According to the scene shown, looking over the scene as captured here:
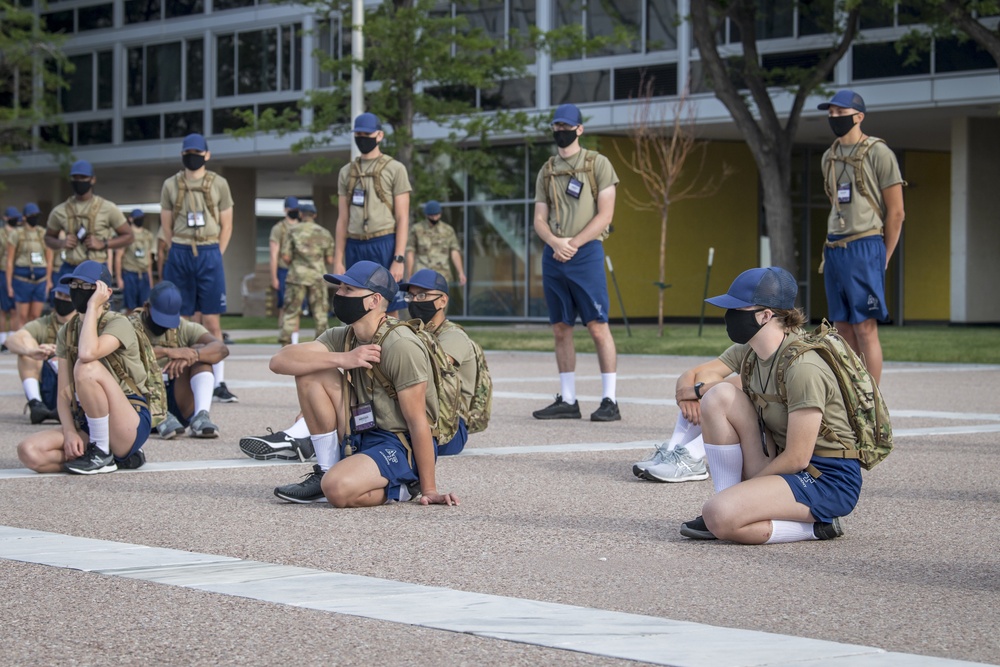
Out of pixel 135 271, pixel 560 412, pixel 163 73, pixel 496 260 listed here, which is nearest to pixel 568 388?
pixel 560 412

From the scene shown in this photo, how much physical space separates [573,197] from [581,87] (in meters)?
22.4

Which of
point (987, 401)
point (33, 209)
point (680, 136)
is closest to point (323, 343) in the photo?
point (987, 401)

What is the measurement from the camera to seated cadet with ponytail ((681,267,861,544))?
6.18 meters

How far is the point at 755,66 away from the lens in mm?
27750

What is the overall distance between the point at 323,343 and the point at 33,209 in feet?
60.6

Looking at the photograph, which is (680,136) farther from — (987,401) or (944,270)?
(987,401)

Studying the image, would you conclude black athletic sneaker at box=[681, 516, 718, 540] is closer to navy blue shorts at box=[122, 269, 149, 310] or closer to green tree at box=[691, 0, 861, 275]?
navy blue shorts at box=[122, 269, 149, 310]

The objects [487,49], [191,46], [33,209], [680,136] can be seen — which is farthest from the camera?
[191,46]

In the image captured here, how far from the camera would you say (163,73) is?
1666 inches

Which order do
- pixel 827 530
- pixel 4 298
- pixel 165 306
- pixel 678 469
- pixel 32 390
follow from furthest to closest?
pixel 4 298
pixel 32 390
pixel 165 306
pixel 678 469
pixel 827 530

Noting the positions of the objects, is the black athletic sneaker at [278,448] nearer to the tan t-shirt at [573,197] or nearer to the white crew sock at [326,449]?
the white crew sock at [326,449]

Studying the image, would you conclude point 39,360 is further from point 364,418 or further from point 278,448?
point 364,418

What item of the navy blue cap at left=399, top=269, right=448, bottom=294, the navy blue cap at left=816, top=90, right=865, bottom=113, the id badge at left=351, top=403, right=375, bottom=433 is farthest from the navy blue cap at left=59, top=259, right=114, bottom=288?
the navy blue cap at left=816, top=90, right=865, bottom=113

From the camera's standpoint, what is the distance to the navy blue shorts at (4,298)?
25.1 m
